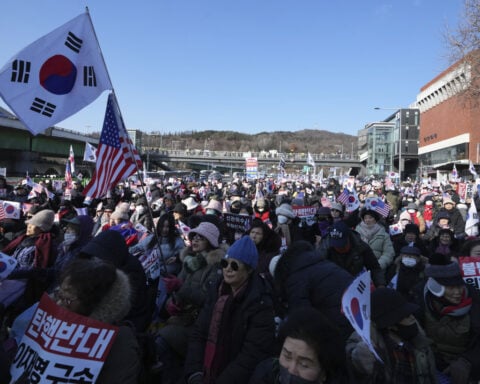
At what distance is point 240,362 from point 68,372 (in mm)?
1137

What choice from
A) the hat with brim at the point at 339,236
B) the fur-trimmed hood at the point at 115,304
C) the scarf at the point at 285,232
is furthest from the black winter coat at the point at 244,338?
the scarf at the point at 285,232

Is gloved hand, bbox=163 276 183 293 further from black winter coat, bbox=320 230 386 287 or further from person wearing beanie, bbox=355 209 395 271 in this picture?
person wearing beanie, bbox=355 209 395 271

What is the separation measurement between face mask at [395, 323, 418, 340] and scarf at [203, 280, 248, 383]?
3.66ft

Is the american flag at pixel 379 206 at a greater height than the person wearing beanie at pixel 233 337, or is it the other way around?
the american flag at pixel 379 206

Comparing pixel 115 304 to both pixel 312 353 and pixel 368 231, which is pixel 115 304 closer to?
pixel 312 353

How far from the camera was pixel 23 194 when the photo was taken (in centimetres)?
1342

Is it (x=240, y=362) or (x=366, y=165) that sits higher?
(x=366, y=165)

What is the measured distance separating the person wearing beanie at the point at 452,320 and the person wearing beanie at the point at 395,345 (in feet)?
2.41

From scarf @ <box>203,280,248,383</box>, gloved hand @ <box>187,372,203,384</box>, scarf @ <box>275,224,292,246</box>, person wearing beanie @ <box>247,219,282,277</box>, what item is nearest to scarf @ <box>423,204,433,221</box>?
scarf @ <box>275,224,292,246</box>

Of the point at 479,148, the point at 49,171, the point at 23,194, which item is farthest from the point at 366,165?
the point at 23,194

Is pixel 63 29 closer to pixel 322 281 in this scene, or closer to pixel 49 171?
pixel 322 281

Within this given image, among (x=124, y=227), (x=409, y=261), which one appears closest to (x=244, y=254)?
(x=409, y=261)

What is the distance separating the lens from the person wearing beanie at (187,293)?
3801 millimetres

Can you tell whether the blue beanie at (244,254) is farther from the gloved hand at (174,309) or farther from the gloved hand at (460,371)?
the gloved hand at (460,371)
